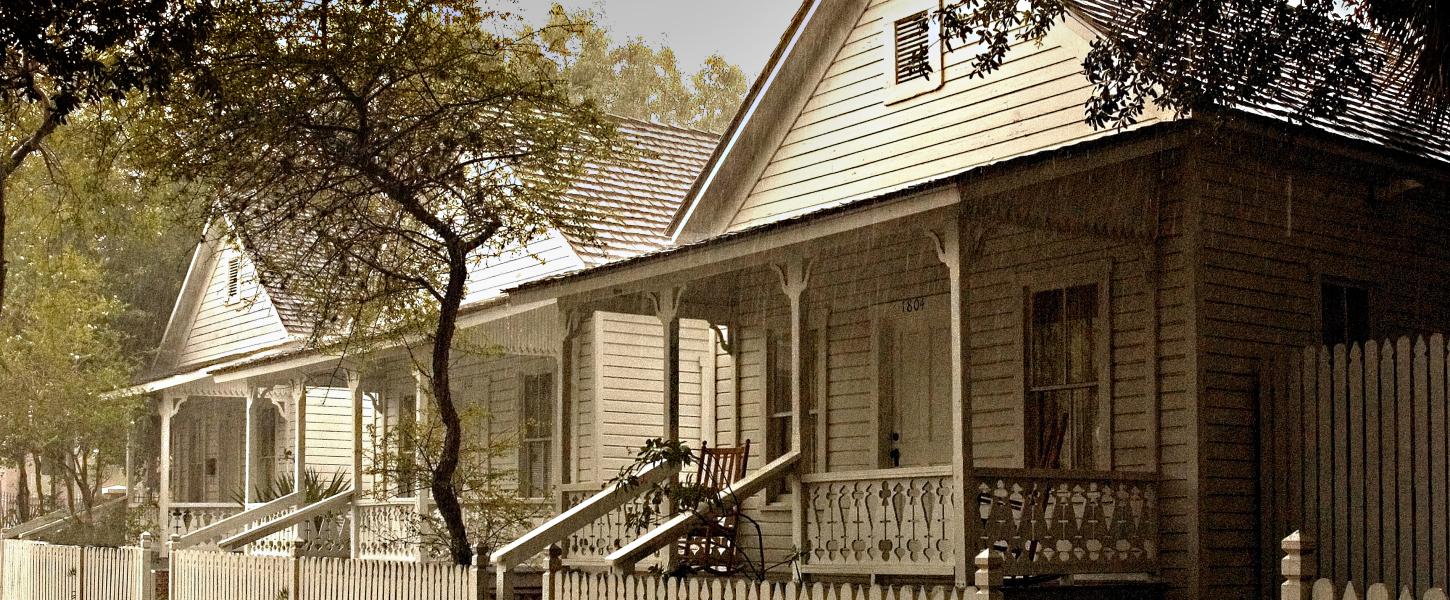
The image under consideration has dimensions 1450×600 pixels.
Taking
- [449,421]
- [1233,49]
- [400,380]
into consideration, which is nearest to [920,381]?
[449,421]

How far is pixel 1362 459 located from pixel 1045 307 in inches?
122

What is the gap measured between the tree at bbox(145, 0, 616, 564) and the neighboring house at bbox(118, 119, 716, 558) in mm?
852

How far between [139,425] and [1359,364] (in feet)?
75.1

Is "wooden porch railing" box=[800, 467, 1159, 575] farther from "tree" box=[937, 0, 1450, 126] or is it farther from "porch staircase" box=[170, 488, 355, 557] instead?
"porch staircase" box=[170, 488, 355, 557]

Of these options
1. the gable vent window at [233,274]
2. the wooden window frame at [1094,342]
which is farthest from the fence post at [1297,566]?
the gable vent window at [233,274]

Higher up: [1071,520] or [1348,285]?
[1348,285]

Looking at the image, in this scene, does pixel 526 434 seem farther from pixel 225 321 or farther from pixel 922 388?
pixel 225 321

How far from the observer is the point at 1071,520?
475 inches

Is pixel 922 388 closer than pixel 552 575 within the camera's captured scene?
No

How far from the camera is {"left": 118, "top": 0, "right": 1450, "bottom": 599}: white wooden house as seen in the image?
12.0 m

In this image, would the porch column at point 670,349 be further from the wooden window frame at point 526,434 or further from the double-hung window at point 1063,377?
the wooden window frame at point 526,434

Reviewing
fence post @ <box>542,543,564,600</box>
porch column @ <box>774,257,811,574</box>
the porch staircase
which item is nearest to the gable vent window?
the porch staircase

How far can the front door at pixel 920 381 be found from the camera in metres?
15.1

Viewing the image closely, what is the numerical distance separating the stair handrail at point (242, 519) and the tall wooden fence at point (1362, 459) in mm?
14527
